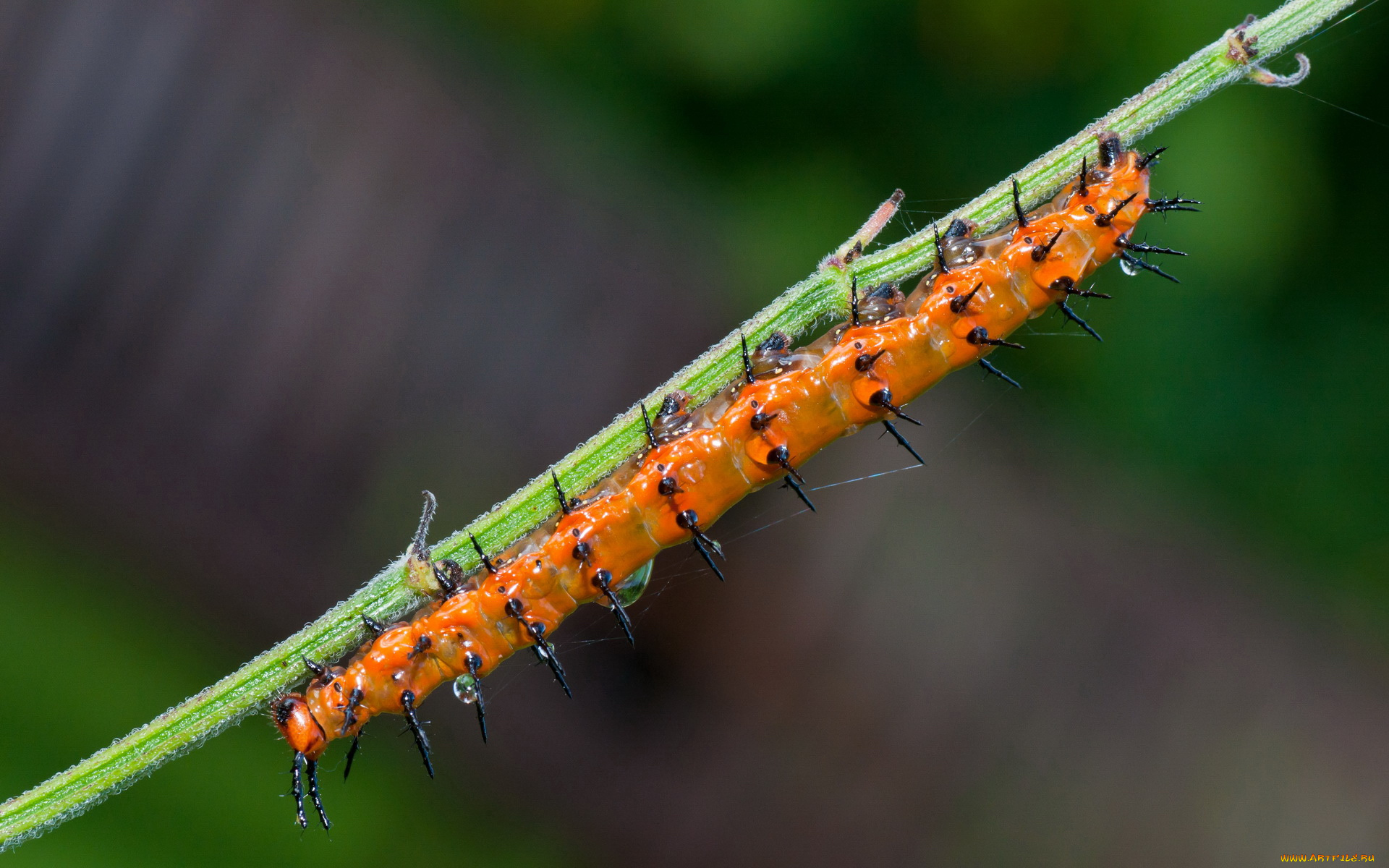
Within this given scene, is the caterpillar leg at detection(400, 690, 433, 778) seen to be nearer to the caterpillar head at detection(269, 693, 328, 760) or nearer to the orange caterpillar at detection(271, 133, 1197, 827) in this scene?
the orange caterpillar at detection(271, 133, 1197, 827)

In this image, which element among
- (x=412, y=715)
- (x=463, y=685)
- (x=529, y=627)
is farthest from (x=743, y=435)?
(x=412, y=715)

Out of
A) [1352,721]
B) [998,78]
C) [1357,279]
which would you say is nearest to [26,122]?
[998,78]

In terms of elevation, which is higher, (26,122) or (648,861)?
(26,122)

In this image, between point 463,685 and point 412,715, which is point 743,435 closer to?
point 463,685

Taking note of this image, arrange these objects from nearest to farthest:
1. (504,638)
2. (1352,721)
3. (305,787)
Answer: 1. (504,638)
2. (305,787)
3. (1352,721)

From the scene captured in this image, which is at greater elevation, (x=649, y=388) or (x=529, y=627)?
(x=649, y=388)

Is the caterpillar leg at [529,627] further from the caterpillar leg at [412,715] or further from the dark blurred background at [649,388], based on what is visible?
the dark blurred background at [649,388]

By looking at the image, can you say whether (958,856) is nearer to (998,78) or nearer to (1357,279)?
(1357,279)
